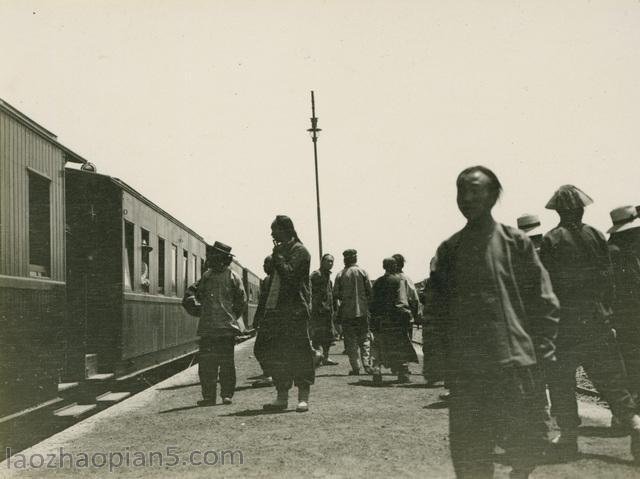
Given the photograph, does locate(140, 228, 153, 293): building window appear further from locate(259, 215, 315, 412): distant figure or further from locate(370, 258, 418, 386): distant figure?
locate(259, 215, 315, 412): distant figure

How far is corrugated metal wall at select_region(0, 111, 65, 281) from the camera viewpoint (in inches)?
277

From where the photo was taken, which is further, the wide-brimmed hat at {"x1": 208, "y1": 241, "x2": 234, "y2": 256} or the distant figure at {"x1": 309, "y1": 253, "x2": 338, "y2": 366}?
the distant figure at {"x1": 309, "y1": 253, "x2": 338, "y2": 366}

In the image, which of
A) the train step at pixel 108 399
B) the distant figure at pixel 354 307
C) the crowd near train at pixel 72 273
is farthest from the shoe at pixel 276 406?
the distant figure at pixel 354 307

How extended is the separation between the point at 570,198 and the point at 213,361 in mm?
4591

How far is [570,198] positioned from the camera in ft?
18.5

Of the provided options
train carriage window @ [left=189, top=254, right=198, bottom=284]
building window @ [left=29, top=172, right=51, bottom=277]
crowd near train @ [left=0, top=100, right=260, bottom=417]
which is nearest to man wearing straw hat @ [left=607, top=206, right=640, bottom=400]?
crowd near train @ [left=0, top=100, right=260, bottom=417]

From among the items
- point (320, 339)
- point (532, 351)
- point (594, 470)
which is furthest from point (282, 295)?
point (320, 339)

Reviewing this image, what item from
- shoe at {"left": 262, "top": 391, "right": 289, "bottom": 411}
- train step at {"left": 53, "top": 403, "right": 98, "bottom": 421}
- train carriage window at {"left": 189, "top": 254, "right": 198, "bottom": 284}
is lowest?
train step at {"left": 53, "top": 403, "right": 98, "bottom": 421}

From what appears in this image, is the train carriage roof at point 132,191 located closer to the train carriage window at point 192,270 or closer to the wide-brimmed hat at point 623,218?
the train carriage window at point 192,270

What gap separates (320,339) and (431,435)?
23.4 feet

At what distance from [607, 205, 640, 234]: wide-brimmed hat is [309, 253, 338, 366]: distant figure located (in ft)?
22.9

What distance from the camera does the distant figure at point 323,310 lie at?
13.2m

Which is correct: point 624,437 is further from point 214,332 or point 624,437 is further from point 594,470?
point 214,332

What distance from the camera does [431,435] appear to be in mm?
6469
